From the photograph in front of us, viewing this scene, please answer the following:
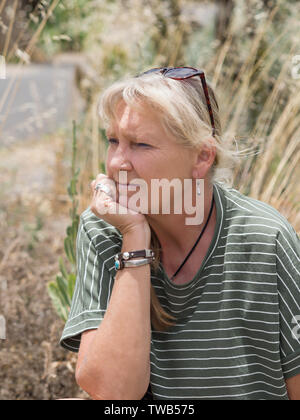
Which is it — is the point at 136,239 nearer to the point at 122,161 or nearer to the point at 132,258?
the point at 132,258

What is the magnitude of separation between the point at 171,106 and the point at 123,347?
0.60m

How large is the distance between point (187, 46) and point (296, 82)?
8.04ft

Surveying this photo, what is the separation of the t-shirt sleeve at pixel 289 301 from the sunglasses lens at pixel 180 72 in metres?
0.47

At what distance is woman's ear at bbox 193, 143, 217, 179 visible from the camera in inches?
54.3

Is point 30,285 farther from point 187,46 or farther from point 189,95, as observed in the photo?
point 187,46

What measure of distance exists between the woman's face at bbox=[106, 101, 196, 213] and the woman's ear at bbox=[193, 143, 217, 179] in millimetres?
45

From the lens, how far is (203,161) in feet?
4.58

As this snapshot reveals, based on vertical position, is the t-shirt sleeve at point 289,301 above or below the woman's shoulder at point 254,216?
below

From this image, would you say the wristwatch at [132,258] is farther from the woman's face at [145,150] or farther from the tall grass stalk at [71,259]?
the tall grass stalk at [71,259]

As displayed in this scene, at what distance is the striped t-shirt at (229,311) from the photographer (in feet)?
4.24

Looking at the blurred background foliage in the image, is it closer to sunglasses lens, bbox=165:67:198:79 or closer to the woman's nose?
sunglasses lens, bbox=165:67:198:79

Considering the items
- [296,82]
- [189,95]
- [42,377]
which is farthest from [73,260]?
[296,82]
